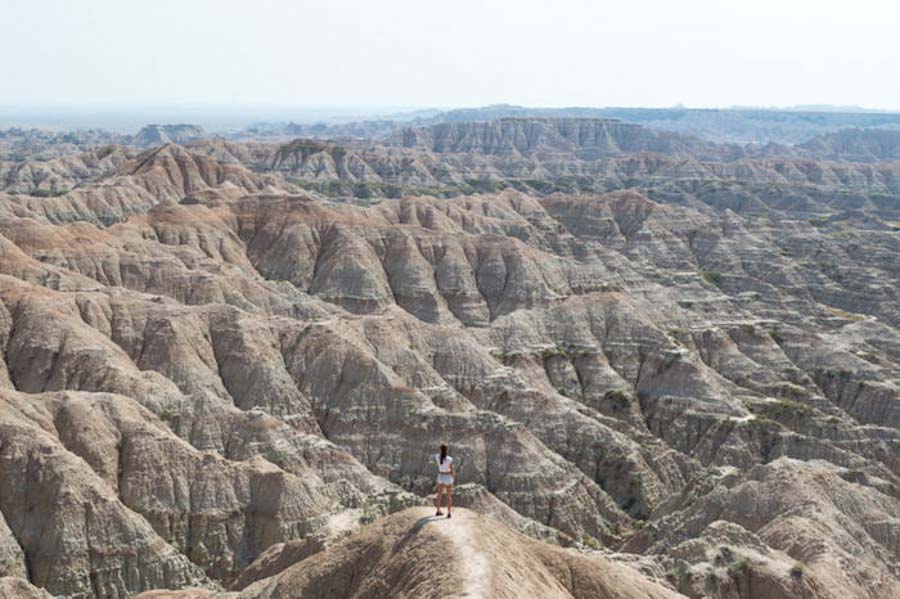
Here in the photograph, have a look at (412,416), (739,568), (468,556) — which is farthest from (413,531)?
(412,416)

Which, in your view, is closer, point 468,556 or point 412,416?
point 468,556

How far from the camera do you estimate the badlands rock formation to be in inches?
1772

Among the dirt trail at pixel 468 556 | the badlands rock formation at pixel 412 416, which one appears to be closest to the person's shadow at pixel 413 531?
the badlands rock formation at pixel 412 416

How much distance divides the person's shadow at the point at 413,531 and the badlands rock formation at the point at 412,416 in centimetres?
20

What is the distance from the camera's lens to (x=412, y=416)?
7275cm

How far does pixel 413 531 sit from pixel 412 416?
39989mm

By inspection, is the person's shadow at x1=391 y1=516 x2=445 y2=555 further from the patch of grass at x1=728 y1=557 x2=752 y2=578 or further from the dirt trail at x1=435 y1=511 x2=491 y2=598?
the patch of grass at x1=728 y1=557 x2=752 y2=578

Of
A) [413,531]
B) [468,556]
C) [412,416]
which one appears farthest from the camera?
[412,416]

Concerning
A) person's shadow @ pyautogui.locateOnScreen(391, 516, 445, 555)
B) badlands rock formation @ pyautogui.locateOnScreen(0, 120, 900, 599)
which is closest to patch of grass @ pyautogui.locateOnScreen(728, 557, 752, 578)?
badlands rock formation @ pyautogui.locateOnScreen(0, 120, 900, 599)

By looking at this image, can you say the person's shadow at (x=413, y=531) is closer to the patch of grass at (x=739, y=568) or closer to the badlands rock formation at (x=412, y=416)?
the badlands rock formation at (x=412, y=416)

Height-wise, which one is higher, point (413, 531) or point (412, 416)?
point (413, 531)

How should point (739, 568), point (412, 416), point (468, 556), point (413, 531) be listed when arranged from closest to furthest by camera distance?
point (468, 556) < point (413, 531) < point (739, 568) < point (412, 416)

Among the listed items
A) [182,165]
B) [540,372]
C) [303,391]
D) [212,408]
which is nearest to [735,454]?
[540,372]

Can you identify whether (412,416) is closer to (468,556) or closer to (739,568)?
(739,568)
